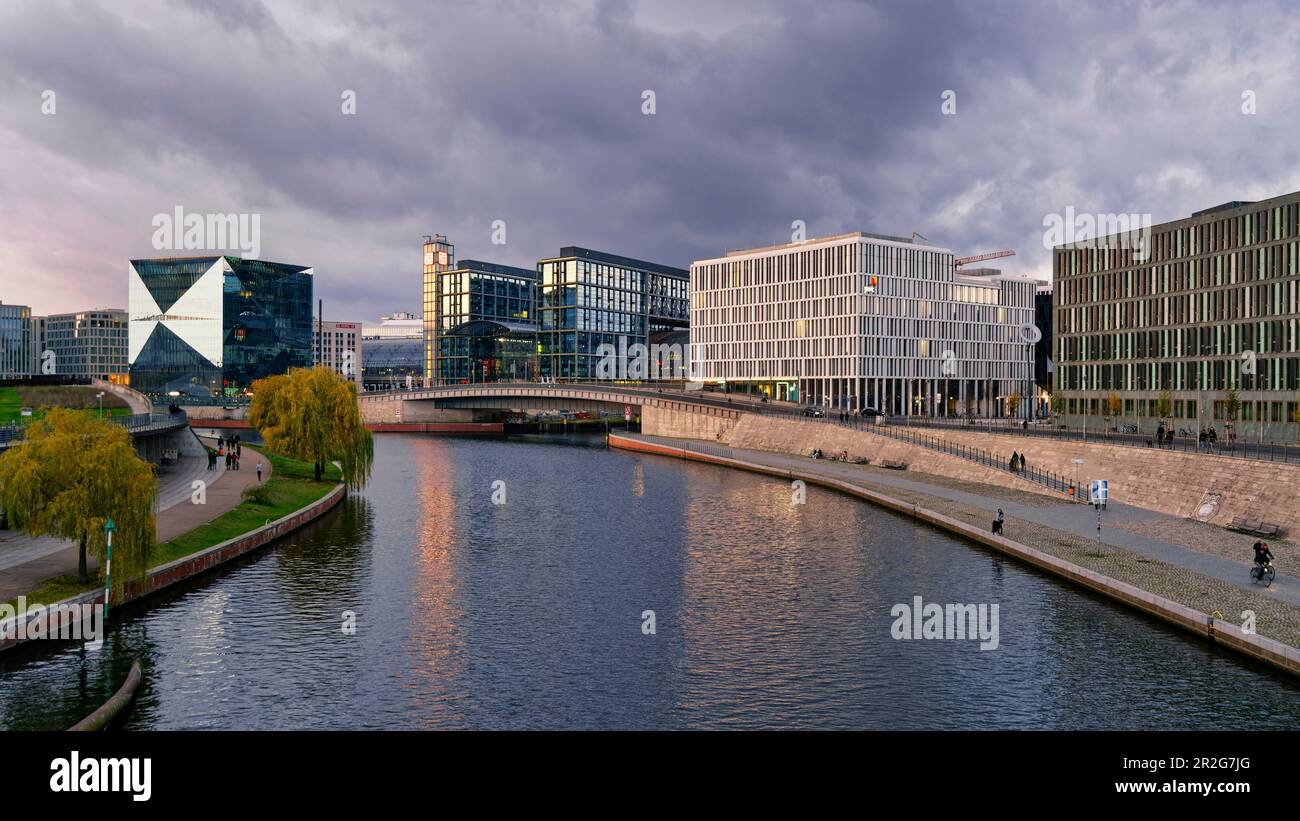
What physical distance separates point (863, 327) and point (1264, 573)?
107m

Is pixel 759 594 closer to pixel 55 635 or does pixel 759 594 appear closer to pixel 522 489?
pixel 55 635

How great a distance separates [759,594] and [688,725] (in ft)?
45.4

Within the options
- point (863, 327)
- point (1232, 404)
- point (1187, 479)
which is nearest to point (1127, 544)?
point (1187, 479)

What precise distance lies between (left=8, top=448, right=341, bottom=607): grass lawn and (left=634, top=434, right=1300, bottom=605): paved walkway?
36454 millimetres

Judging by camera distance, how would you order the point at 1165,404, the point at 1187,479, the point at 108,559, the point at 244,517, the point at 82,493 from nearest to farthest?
the point at 108,559
the point at 82,493
the point at 244,517
the point at 1187,479
the point at 1165,404

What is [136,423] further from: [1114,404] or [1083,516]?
[1114,404]

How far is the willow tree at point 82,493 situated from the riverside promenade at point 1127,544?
113 feet

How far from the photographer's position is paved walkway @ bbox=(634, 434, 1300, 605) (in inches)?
1353

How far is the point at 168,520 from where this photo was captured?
42.6 m

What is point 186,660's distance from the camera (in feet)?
86.4

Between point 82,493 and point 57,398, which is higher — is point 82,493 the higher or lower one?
the lower one

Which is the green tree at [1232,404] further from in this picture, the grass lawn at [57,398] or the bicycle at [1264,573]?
the grass lawn at [57,398]

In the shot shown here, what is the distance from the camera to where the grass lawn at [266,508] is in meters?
36.9
